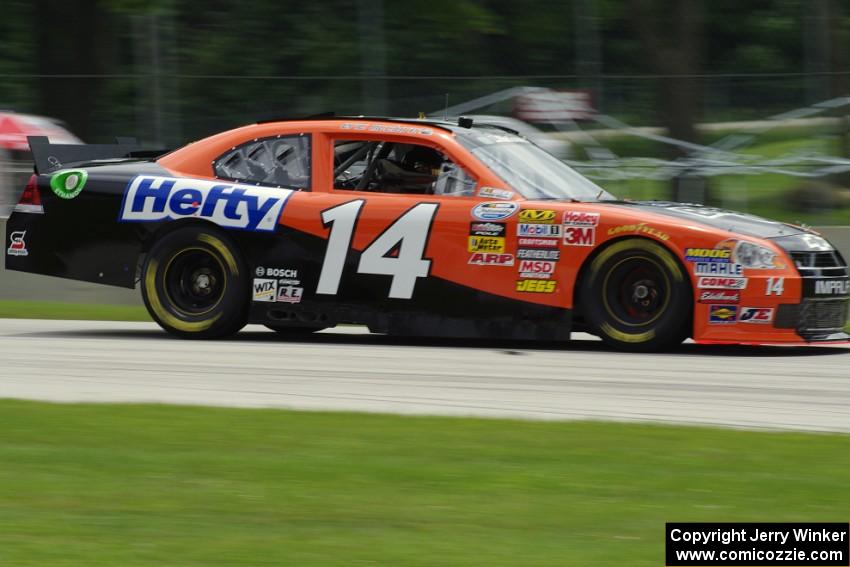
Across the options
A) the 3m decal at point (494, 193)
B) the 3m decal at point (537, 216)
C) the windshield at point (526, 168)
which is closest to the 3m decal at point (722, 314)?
the 3m decal at point (537, 216)

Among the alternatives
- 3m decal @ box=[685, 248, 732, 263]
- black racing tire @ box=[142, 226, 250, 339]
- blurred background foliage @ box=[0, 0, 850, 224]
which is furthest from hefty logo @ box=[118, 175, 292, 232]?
blurred background foliage @ box=[0, 0, 850, 224]

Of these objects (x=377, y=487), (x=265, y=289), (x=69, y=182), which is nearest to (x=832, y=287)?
(x=265, y=289)

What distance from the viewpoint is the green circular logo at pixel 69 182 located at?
34.0 ft

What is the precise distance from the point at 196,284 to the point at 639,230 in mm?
3120

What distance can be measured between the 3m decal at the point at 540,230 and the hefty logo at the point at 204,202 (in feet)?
5.42

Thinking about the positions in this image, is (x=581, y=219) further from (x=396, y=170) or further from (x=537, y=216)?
(x=396, y=170)

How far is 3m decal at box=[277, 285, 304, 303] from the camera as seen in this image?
32.4 ft

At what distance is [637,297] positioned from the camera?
9297 millimetres

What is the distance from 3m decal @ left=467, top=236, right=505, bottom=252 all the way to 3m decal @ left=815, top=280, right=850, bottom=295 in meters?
1.94

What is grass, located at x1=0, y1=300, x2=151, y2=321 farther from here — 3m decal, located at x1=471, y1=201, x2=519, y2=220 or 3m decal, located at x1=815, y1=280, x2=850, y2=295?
3m decal, located at x1=815, y1=280, x2=850, y2=295

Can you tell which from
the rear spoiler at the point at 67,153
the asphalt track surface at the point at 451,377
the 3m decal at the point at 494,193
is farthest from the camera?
the rear spoiler at the point at 67,153

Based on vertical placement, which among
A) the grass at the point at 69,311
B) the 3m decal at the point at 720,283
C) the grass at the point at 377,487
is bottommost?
the grass at the point at 69,311

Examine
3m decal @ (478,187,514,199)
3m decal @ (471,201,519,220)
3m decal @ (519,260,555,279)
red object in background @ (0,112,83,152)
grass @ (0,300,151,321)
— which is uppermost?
red object in background @ (0,112,83,152)

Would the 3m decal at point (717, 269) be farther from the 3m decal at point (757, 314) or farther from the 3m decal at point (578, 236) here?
the 3m decal at point (578, 236)
